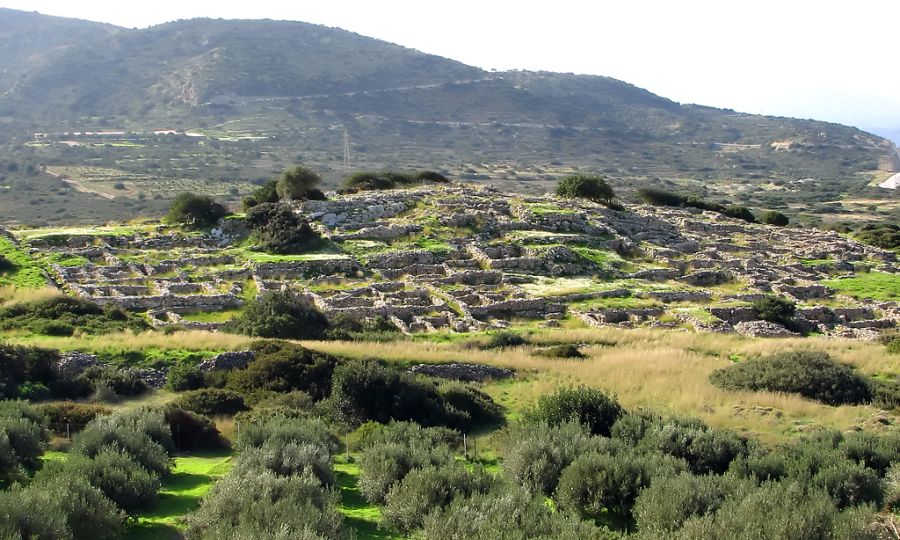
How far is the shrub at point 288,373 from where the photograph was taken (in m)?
17.8

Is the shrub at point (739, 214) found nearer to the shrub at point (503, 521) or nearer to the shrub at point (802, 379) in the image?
the shrub at point (802, 379)

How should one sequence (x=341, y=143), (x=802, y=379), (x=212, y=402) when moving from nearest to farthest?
(x=212, y=402)
(x=802, y=379)
(x=341, y=143)

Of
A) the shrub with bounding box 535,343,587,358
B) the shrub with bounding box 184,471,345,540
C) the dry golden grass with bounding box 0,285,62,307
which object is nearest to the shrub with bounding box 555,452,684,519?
the shrub with bounding box 184,471,345,540

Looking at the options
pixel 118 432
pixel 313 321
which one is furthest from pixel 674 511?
pixel 313 321

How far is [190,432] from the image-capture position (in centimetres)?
1408

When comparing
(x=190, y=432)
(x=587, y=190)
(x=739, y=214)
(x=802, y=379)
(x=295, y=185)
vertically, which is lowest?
(x=190, y=432)

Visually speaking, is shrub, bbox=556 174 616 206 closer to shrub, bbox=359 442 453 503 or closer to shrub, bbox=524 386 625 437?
shrub, bbox=524 386 625 437

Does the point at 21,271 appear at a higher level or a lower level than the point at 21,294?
lower

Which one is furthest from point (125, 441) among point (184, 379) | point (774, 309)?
point (774, 309)

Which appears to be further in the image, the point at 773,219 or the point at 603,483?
the point at 773,219

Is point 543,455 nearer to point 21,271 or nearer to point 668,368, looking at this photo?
point 668,368

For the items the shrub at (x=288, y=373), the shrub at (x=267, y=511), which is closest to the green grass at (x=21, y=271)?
the shrub at (x=288, y=373)

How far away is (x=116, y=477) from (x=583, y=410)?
7.45 metres

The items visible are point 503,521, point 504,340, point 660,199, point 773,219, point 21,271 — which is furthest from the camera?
point 660,199
